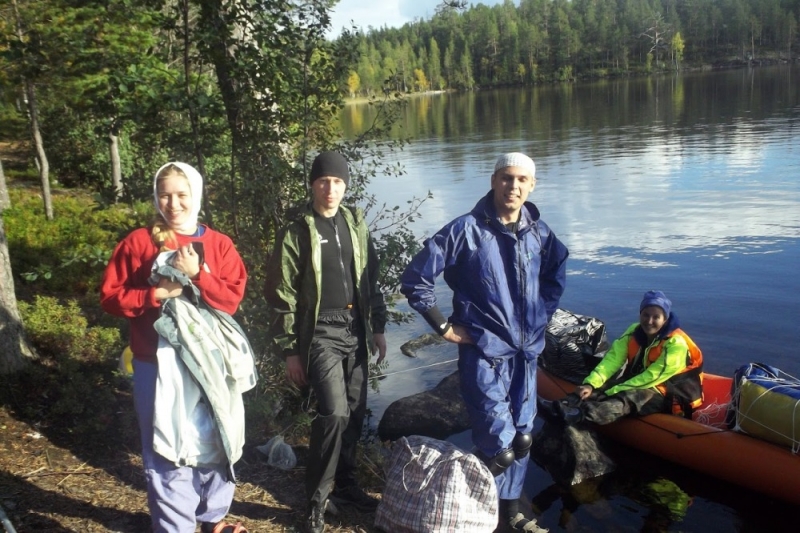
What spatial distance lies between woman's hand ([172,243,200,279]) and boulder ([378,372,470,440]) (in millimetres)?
4245

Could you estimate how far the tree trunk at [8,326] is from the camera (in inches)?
185

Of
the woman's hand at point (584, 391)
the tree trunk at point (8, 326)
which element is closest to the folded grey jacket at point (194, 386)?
the tree trunk at point (8, 326)

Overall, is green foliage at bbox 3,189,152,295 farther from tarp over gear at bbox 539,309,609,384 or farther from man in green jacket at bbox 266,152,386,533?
tarp over gear at bbox 539,309,609,384

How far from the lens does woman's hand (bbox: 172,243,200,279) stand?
311cm

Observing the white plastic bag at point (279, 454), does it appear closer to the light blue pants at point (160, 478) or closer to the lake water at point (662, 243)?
the light blue pants at point (160, 478)

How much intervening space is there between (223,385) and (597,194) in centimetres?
1708

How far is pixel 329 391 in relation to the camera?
380 cm

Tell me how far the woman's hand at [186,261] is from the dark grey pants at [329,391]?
3.09 feet

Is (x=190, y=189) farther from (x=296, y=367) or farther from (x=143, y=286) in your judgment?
(x=296, y=367)

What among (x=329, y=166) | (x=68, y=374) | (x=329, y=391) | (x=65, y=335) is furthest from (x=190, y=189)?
(x=65, y=335)

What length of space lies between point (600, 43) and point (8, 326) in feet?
393

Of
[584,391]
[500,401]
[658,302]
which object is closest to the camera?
[500,401]

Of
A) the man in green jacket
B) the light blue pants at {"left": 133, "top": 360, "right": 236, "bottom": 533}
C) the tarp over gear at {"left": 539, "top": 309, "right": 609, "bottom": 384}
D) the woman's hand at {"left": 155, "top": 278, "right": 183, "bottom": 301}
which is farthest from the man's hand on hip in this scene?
the tarp over gear at {"left": 539, "top": 309, "right": 609, "bottom": 384}

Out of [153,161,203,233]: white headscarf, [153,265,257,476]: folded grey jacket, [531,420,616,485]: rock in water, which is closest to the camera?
[153,265,257,476]: folded grey jacket
